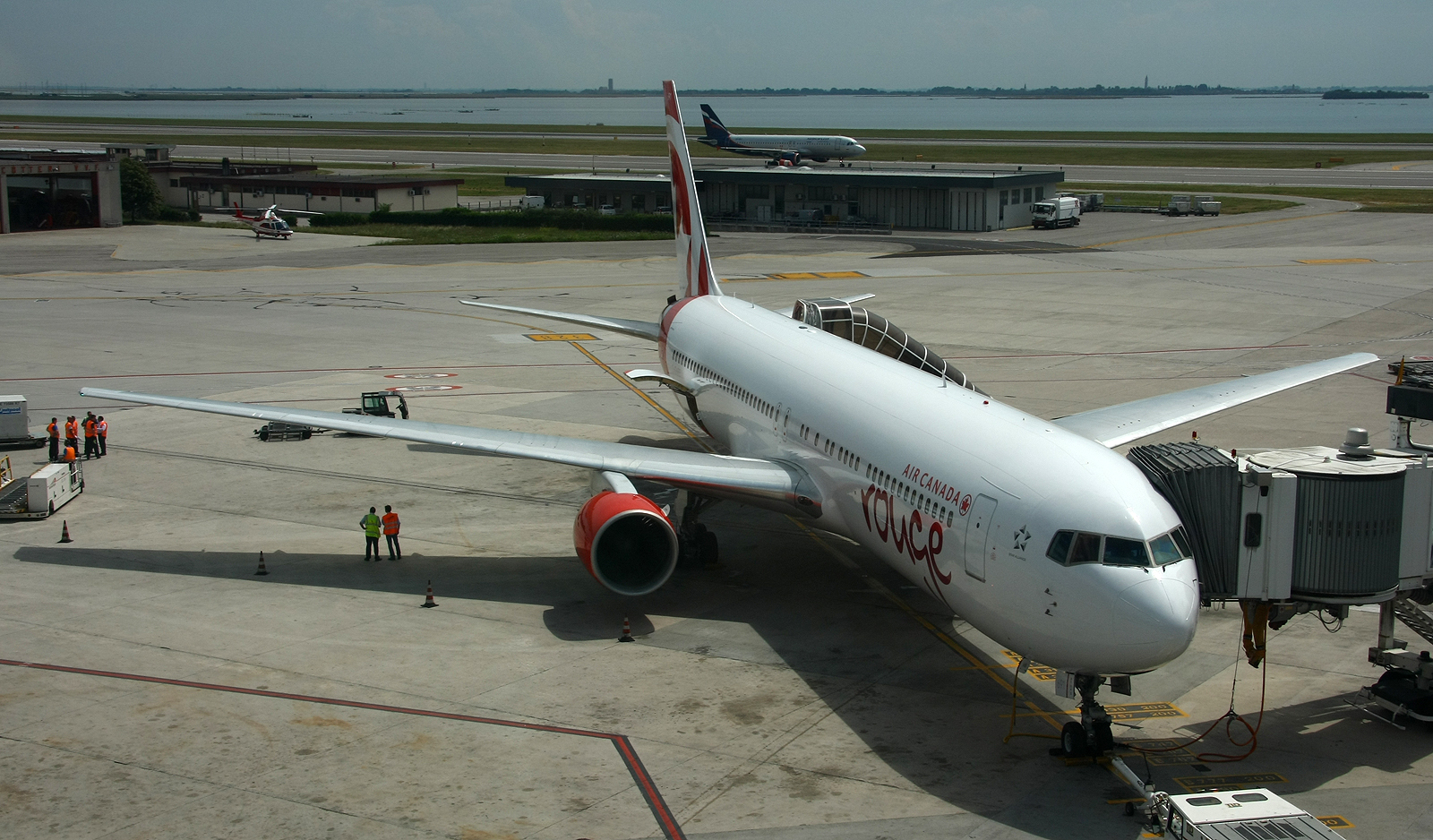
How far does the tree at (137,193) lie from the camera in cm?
10256

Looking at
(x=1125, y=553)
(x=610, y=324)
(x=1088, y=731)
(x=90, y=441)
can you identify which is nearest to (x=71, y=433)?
(x=90, y=441)

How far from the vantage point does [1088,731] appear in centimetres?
1681

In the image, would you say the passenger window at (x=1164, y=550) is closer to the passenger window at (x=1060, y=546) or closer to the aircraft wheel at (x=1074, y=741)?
the passenger window at (x=1060, y=546)

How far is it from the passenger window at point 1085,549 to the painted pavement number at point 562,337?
1600 inches

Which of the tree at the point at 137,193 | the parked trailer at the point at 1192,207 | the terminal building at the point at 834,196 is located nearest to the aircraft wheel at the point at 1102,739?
the terminal building at the point at 834,196

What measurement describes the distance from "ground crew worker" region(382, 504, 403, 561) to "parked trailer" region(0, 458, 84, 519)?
8654mm

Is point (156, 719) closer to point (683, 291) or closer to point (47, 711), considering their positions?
point (47, 711)

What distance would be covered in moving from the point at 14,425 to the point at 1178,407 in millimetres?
31846

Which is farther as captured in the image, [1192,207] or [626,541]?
[1192,207]

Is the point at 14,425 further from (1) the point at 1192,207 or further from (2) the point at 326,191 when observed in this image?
(1) the point at 1192,207

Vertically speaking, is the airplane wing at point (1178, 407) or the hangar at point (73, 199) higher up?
the hangar at point (73, 199)

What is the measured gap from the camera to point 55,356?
48.4 m

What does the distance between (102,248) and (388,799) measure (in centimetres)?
8128

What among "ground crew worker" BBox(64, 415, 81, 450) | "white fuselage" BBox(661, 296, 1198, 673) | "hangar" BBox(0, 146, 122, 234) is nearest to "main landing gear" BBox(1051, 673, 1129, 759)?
"white fuselage" BBox(661, 296, 1198, 673)
